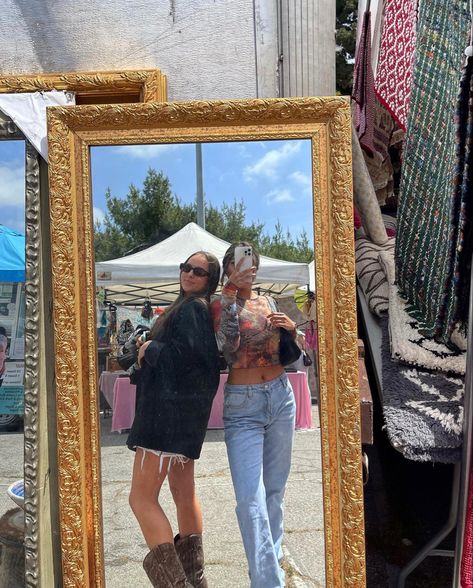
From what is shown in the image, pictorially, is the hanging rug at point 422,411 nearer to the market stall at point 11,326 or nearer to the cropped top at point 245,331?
the cropped top at point 245,331

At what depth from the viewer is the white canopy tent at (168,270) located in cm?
151

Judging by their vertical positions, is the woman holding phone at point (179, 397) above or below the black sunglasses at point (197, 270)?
below

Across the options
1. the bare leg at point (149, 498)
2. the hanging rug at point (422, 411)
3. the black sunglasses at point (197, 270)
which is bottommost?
the bare leg at point (149, 498)

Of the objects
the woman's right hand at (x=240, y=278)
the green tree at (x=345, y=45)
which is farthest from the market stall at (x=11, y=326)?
the green tree at (x=345, y=45)

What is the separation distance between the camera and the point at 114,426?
5.02 feet

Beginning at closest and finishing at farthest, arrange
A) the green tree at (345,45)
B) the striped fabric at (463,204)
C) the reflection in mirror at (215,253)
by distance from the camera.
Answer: the striped fabric at (463,204)
the reflection in mirror at (215,253)
the green tree at (345,45)

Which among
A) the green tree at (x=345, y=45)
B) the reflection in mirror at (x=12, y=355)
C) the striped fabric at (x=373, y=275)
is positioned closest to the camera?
the reflection in mirror at (x=12, y=355)

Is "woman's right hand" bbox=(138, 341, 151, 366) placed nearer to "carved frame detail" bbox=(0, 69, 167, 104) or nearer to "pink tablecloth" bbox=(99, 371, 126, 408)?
"pink tablecloth" bbox=(99, 371, 126, 408)

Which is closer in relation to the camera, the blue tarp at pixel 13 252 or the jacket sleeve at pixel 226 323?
the jacket sleeve at pixel 226 323

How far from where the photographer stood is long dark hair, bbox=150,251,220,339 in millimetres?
1520

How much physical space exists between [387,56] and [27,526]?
75.9 inches

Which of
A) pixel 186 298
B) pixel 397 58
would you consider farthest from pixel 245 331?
pixel 397 58

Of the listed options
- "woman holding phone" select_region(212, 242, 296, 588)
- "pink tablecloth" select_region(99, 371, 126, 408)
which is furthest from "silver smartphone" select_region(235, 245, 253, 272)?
"pink tablecloth" select_region(99, 371, 126, 408)

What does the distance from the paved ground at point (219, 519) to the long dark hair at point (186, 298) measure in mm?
275
